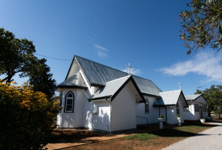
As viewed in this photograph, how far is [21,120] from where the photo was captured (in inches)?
163

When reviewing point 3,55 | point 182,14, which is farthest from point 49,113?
point 3,55

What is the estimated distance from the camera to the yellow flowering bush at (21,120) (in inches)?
150

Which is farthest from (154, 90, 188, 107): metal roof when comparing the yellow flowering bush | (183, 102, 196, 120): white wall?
the yellow flowering bush

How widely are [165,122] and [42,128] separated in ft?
62.7

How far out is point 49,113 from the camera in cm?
497

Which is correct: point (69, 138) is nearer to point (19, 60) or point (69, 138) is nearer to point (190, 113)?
point (19, 60)

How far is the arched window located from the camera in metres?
14.2

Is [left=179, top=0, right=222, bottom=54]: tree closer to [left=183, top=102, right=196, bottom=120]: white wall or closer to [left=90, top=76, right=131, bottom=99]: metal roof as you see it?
[left=90, top=76, right=131, bottom=99]: metal roof

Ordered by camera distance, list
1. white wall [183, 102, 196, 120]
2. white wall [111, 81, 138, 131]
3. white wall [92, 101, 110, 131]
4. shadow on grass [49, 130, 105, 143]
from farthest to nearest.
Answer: white wall [183, 102, 196, 120] → white wall [111, 81, 138, 131] → white wall [92, 101, 110, 131] → shadow on grass [49, 130, 105, 143]

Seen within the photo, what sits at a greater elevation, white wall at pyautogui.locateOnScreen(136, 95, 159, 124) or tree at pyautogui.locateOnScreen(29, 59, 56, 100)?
tree at pyautogui.locateOnScreen(29, 59, 56, 100)

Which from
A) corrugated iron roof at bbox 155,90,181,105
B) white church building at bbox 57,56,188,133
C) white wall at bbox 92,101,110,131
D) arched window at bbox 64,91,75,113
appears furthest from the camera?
corrugated iron roof at bbox 155,90,181,105

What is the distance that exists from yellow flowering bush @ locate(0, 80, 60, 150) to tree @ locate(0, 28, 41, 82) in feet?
35.5

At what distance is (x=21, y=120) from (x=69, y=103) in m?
10.5

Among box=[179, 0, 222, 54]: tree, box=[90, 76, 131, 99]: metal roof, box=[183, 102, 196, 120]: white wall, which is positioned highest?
box=[179, 0, 222, 54]: tree
